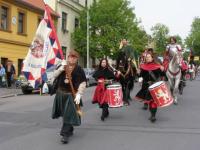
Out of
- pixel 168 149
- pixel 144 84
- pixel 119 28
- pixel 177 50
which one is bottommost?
pixel 168 149

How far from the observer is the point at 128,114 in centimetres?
1313

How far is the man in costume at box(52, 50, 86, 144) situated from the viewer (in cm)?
902

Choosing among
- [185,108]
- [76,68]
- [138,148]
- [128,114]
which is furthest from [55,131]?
[185,108]

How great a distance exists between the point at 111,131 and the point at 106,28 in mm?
35182

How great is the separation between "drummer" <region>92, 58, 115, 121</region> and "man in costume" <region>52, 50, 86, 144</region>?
100 inches

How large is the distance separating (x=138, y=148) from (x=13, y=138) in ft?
8.52

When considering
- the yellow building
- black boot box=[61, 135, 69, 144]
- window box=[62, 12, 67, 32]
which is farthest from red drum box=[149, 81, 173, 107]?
window box=[62, 12, 67, 32]

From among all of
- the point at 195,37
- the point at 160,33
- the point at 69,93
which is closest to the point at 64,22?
the point at 69,93

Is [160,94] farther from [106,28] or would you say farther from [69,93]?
[106,28]

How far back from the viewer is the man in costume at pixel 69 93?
9.02 metres

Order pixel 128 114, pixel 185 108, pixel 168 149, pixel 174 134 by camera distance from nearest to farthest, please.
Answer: pixel 168 149
pixel 174 134
pixel 128 114
pixel 185 108

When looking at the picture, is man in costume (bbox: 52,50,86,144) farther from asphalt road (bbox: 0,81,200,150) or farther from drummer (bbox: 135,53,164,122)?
drummer (bbox: 135,53,164,122)

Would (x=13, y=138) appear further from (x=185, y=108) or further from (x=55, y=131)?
(x=185, y=108)

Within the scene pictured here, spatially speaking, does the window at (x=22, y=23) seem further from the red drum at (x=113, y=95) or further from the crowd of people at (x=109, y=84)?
the red drum at (x=113, y=95)
